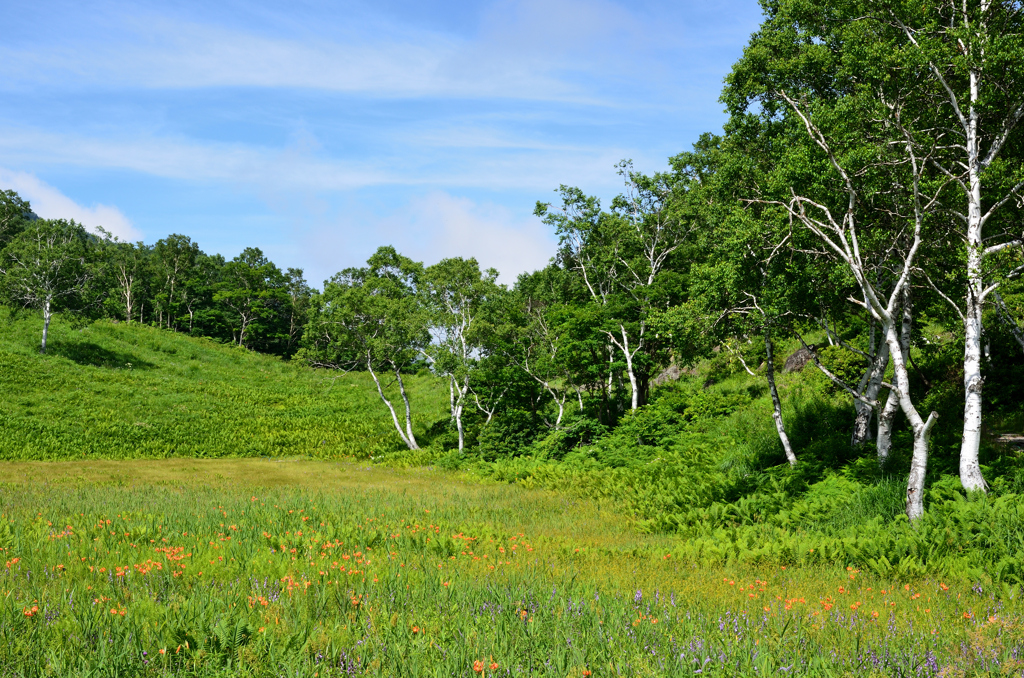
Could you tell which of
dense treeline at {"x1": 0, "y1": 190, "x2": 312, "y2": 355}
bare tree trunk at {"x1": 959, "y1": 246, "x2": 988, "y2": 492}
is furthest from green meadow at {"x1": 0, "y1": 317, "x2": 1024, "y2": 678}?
dense treeline at {"x1": 0, "y1": 190, "x2": 312, "y2": 355}

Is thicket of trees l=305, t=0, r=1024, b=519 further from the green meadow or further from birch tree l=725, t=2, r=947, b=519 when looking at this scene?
the green meadow

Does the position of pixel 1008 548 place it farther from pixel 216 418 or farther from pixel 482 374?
pixel 216 418

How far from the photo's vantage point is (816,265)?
15.8 meters

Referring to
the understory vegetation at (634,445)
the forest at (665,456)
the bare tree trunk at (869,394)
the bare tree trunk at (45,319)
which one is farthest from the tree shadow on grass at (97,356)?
the bare tree trunk at (869,394)

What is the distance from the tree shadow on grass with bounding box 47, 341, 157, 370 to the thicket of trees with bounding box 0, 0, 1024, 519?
2334 cm

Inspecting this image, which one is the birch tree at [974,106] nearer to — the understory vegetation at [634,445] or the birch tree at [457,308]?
the understory vegetation at [634,445]

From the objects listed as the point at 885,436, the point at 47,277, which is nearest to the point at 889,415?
the point at 885,436

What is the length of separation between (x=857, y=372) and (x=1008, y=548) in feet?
48.4

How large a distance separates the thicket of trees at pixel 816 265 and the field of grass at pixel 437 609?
609 centimetres

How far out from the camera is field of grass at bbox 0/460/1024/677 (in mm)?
5059

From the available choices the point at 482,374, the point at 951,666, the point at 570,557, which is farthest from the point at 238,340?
the point at 951,666

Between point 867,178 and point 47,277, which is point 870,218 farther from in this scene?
point 47,277

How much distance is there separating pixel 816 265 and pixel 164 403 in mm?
39920

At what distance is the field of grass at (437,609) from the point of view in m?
5.06
